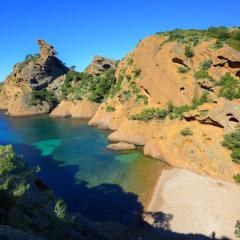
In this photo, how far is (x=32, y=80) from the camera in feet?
379

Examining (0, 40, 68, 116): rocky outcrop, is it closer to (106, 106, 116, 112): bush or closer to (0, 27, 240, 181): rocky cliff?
(0, 27, 240, 181): rocky cliff

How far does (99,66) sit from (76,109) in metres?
21.2

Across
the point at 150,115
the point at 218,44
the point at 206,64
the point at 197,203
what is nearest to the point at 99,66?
the point at 150,115

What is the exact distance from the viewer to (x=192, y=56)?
5966 centimetres

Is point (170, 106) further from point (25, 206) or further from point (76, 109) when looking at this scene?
point (25, 206)

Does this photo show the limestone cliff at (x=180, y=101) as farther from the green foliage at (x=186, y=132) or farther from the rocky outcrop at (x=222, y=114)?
the green foliage at (x=186, y=132)

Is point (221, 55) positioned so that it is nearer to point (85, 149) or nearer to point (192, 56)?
point (192, 56)

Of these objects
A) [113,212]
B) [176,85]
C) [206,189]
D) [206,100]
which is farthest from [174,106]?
[113,212]

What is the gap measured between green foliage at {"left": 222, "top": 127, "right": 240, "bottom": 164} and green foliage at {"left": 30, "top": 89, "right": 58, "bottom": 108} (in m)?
80.7

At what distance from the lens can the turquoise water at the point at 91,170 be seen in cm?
3516

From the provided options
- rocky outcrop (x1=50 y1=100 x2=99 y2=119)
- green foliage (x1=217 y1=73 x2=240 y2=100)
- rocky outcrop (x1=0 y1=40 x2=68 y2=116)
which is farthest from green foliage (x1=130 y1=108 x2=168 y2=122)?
rocky outcrop (x1=0 y1=40 x2=68 y2=116)

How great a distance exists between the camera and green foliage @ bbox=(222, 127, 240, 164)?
39.6 m

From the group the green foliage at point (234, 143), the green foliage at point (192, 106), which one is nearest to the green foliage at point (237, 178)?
the green foliage at point (234, 143)

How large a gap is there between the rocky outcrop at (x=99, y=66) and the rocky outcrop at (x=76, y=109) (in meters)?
15.5
